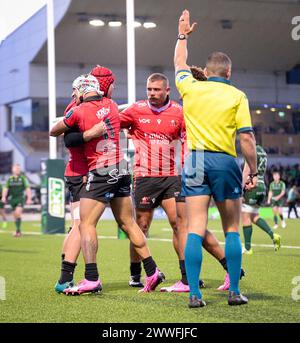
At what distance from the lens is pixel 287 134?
4675 cm

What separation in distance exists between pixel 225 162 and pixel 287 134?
135ft

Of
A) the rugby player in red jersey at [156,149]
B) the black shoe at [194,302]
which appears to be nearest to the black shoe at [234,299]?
the black shoe at [194,302]

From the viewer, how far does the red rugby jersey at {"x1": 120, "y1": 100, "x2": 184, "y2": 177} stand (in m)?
8.03

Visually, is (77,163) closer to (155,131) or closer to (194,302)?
(155,131)

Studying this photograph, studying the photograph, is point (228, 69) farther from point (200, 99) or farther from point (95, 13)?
point (95, 13)

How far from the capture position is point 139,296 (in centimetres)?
727

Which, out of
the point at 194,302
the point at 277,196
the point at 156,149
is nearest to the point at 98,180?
the point at 156,149

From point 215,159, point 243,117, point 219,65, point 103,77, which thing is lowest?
point 215,159

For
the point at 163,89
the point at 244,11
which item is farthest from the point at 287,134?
the point at 163,89

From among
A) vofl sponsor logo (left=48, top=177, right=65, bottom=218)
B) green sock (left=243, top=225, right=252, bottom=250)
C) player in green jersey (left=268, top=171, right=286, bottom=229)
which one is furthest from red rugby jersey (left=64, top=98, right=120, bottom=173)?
player in green jersey (left=268, top=171, right=286, bottom=229)

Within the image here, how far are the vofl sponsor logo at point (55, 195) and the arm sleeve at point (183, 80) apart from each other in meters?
14.4

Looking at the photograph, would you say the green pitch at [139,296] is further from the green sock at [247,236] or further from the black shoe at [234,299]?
the green sock at [247,236]

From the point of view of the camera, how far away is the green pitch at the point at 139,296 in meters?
5.95

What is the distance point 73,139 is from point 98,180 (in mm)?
452
